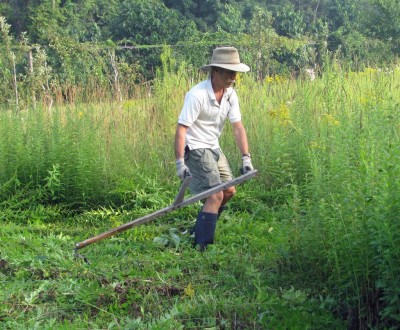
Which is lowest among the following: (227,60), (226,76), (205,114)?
(205,114)

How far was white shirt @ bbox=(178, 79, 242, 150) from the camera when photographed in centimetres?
682

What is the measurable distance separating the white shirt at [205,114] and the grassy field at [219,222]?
2.92 ft

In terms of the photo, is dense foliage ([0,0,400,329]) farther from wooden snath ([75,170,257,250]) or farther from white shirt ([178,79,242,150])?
white shirt ([178,79,242,150])

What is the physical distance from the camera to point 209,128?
7.10m

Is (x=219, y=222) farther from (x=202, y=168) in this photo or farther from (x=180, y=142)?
(x=180, y=142)

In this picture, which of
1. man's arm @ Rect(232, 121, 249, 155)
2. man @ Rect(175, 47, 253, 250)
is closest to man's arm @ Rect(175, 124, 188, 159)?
man @ Rect(175, 47, 253, 250)

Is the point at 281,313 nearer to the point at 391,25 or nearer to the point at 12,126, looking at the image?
the point at 12,126

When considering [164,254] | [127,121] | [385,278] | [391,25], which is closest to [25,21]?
[391,25]

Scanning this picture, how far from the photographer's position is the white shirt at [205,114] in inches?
268

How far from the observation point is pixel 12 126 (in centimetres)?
958

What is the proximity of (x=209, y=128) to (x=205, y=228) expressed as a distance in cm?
92

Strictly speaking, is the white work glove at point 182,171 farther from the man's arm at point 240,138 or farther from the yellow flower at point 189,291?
the yellow flower at point 189,291

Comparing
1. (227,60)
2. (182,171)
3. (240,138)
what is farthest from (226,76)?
(182,171)

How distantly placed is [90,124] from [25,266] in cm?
329
